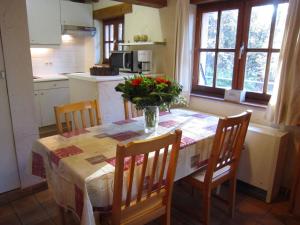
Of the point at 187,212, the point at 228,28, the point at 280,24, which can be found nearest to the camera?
the point at 187,212

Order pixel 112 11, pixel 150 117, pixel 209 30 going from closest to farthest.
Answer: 1. pixel 150 117
2. pixel 209 30
3. pixel 112 11

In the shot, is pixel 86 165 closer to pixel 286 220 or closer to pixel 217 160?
pixel 217 160

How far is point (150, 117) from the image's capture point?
1.80 m

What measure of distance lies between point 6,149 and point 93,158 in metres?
1.22

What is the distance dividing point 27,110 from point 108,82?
1.05 metres

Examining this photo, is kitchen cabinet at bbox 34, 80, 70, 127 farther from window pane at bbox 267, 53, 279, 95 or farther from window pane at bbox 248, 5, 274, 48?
window pane at bbox 267, 53, 279, 95

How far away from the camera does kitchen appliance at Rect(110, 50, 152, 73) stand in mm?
3352

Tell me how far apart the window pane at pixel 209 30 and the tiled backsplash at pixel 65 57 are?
2407 millimetres

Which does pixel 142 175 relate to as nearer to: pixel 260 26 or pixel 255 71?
pixel 255 71

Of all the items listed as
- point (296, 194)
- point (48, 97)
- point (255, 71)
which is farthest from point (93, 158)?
point (48, 97)

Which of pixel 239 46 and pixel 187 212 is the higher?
pixel 239 46

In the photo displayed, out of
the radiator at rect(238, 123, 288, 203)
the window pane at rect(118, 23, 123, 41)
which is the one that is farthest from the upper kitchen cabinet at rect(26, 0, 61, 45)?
the radiator at rect(238, 123, 288, 203)

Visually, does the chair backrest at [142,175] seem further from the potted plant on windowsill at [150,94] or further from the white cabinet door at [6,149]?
the white cabinet door at [6,149]

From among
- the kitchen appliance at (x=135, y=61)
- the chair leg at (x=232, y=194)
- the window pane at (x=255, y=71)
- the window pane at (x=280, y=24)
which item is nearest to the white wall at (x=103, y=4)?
the kitchen appliance at (x=135, y=61)
